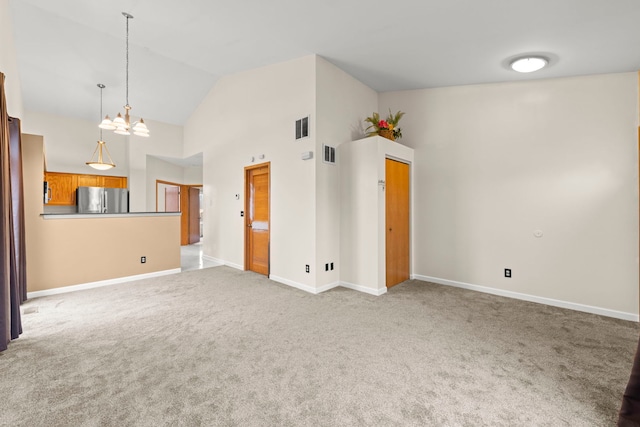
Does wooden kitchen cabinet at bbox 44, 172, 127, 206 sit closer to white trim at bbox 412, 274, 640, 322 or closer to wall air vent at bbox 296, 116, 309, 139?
wall air vent at bbox 296, 116, 309, 139

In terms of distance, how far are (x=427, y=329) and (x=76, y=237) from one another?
4.90 metres

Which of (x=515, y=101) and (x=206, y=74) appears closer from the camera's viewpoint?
(x=515, y=101)

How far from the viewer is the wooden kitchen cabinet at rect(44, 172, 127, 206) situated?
6.65 meters

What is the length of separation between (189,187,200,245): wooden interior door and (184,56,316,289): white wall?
333cm

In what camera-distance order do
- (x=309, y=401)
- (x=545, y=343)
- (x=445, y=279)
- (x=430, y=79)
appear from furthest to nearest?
(x=445, y=279) → (x=430, y=79) → (x=545, y=343) → (x=309, y=401)

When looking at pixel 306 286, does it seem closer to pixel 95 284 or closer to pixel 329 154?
pixel 329 154

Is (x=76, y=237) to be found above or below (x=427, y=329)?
above

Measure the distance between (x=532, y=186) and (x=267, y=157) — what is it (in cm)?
386

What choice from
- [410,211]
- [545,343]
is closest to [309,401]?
[545,343]

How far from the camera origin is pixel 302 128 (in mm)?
4199

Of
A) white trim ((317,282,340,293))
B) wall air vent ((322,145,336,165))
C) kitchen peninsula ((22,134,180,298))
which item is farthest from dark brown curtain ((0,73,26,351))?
wall air vent ((322,145,336,165))

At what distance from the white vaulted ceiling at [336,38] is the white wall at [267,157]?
1.32ft

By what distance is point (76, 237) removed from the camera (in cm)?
421

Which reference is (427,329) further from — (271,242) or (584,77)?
(584,77)
